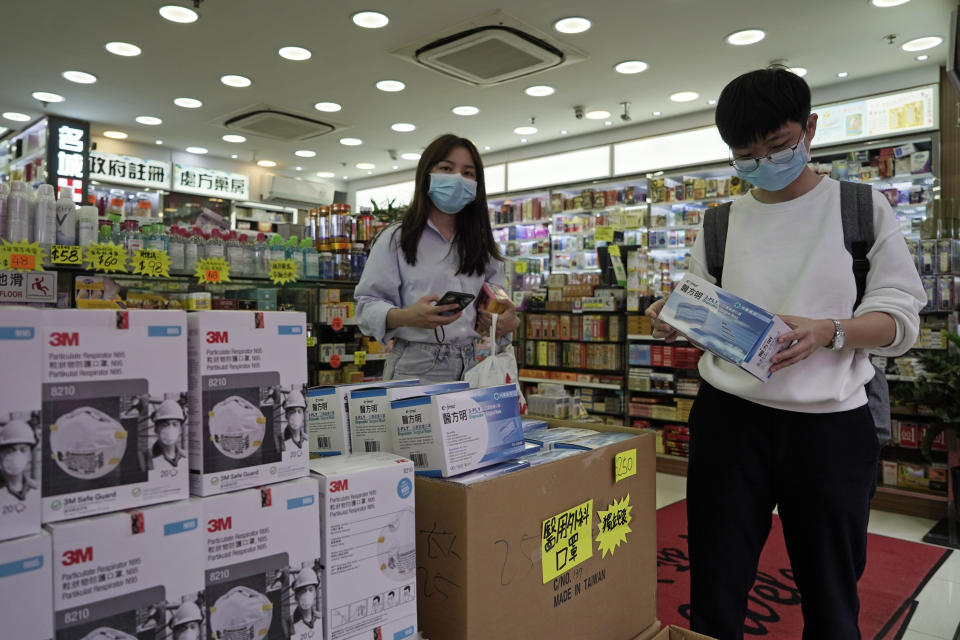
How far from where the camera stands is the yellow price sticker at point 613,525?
4.50ft

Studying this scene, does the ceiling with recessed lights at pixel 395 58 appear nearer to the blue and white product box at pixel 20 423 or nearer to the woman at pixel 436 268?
the woman at pixel 436 268

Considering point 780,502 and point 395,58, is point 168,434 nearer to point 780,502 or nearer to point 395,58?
point 780,502

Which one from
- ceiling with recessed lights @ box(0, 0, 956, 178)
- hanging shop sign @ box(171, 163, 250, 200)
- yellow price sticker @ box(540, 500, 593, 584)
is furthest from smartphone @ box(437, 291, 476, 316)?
hanging shop sign @ box(171, 163, 250, 200)

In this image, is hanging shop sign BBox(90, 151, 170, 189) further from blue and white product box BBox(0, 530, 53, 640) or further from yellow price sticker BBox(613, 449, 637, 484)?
blue and white product box BBox(0, 530, 53, 640)

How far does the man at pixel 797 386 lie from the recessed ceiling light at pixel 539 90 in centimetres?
560

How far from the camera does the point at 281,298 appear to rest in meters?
3.09

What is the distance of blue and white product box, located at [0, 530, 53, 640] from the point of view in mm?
685

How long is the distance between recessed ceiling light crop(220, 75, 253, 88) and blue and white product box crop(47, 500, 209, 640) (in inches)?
254

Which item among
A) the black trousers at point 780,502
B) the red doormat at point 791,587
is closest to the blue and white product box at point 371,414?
the black trousers at point 780,502

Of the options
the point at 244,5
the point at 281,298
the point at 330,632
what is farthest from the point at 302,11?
the point at 330,632

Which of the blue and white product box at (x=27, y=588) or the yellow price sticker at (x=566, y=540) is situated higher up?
the blue and white product box at (x=27, y=588)

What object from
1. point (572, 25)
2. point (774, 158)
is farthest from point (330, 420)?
point (572, 25)

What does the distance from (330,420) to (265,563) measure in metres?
0.43

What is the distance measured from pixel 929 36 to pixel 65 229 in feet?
20.9
